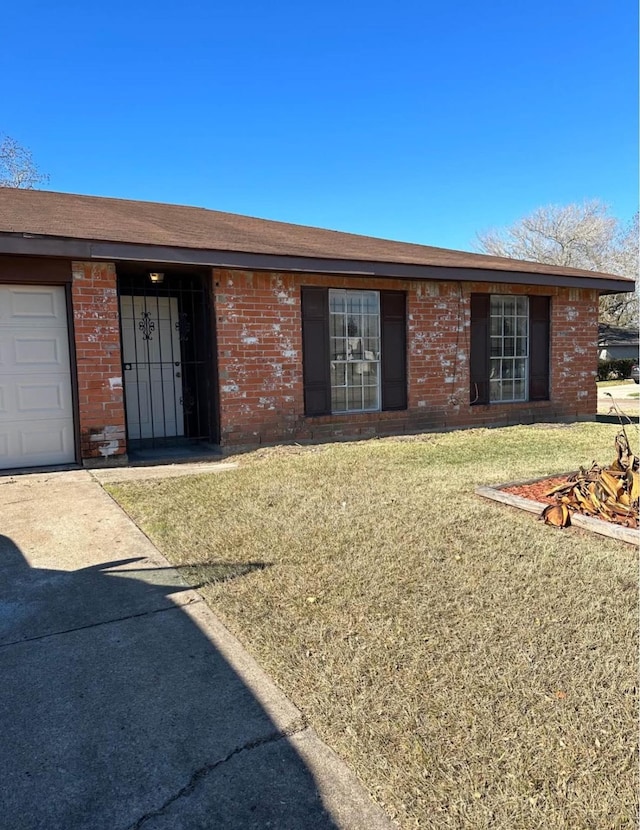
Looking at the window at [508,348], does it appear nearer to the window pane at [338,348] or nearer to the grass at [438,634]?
the window pane at [338,348]

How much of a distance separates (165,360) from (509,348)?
20.8 feet

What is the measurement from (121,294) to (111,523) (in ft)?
15.8

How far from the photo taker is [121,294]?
8805mm

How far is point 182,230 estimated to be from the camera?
876cm

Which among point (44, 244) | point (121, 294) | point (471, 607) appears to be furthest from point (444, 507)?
point (121, 294)

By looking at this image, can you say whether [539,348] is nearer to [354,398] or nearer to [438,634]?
[354,398]

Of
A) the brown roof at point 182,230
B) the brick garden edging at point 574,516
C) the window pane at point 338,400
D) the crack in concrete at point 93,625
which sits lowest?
the crack in concrete at point 93,625

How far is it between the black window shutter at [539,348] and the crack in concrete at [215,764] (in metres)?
10.2

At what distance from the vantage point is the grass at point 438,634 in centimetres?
202

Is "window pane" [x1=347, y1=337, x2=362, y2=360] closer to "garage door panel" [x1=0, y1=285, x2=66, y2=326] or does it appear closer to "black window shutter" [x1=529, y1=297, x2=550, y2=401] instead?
"black window shutter" [x1=529, y1=297, x2=550, y2=401]

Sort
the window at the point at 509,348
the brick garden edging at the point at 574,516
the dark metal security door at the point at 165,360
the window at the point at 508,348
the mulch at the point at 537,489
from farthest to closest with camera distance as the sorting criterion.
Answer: the window at the point at 508,348 → the window at the point at 509,348 → the dark metal security door at the point at 165,360 → the mulch at the point at 537,489 → the brick garden edging at the point at 574,516

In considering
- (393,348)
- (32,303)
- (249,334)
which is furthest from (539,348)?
(32,303)

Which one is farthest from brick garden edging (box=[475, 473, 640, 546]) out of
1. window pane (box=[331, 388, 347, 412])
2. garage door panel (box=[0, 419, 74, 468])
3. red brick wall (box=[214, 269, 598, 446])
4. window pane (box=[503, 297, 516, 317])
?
window pane (box=[503, 297, 516, 317])

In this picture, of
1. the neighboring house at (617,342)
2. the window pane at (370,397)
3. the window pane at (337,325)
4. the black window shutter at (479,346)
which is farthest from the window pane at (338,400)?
the neighboring house at (617,342)
